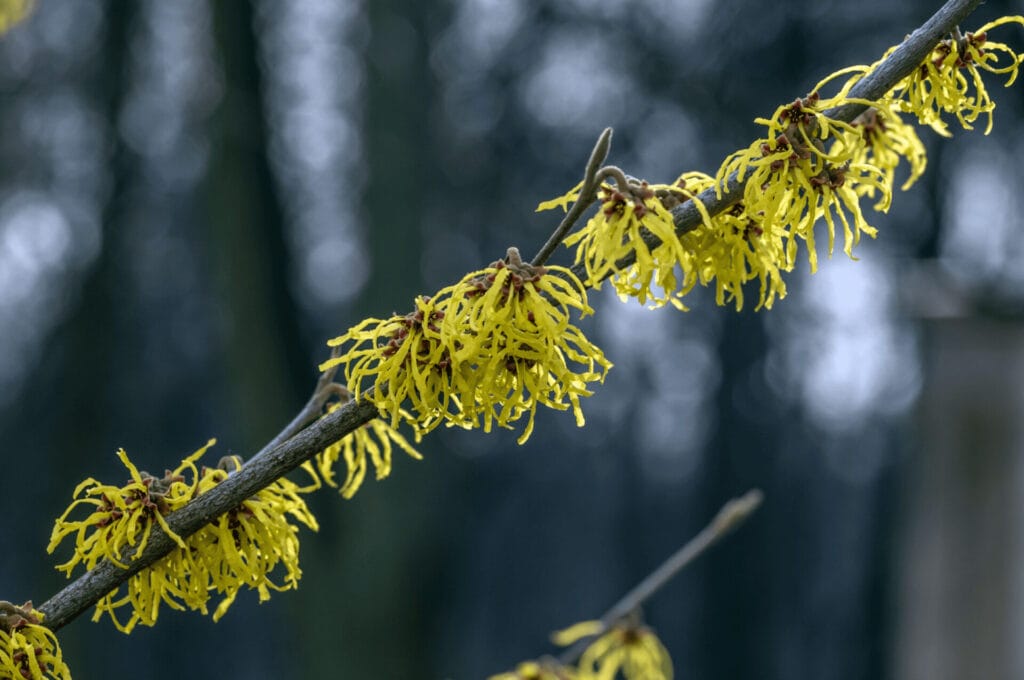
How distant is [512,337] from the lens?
2.32 ft

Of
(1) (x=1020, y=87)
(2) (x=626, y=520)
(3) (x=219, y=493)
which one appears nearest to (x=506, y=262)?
(3) (x=219, y=493)

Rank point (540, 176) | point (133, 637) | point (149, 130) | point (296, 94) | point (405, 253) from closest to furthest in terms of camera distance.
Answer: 1. point (405, 253)
2. point (296, 94)
3. point (149, 130)
4. point (540, 176)
5. point (133, 637)

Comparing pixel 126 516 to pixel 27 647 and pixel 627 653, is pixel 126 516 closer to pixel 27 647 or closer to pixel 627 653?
pixel 27 647

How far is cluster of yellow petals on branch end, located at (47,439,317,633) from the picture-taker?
0.77 metres

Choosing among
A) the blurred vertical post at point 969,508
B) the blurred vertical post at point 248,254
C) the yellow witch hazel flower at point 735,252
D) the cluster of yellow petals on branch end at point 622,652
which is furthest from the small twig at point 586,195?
the blurred vertical post at point 248,254

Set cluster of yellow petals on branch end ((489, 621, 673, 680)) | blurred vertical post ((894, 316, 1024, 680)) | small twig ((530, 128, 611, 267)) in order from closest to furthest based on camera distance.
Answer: small twig ((530, 128, 611, 267)) → cluster of yellow petals on branch end ((489, 621, 673, 680)) → blurred vertical post ((894, 316, 1024, 680))

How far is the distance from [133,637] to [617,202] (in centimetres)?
909

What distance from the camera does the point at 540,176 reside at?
7.52 meters

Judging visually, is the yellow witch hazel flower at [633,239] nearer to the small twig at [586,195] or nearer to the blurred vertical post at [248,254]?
the small twig at [586,195]

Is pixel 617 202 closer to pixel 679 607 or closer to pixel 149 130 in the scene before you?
pixel 149 130

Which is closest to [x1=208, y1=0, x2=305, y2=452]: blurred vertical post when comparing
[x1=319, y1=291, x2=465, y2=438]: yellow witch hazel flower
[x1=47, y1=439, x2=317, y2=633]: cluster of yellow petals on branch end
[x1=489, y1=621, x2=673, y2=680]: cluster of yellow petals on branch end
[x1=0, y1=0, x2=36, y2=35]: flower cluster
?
[x1=0, y1=0, x2=36, y2=35]: flower cluster

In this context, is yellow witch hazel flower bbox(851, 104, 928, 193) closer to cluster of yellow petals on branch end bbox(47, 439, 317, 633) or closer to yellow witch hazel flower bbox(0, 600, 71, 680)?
cluster of yellow petals on branch end bbox(47, 439, 317, 633)

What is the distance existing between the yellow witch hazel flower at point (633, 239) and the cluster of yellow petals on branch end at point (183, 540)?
0.28 m

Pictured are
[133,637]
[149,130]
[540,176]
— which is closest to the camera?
[149,130]
